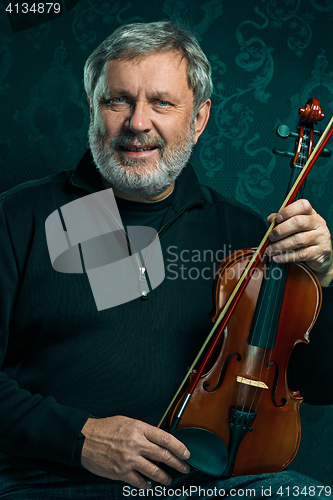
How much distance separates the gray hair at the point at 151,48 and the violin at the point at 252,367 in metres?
0.40

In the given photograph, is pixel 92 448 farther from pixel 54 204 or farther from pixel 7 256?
pixel 54 204

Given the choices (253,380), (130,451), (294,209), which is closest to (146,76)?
(294,209)

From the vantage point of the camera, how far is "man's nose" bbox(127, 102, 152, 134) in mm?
1240

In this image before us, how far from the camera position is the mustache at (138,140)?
127cm

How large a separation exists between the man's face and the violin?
35 centimetres

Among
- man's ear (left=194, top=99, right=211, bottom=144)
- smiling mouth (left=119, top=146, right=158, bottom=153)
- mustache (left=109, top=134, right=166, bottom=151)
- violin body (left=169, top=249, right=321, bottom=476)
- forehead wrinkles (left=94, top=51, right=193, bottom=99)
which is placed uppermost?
forehead wrinkles (left=94, top=51, right=193, bottom=99)

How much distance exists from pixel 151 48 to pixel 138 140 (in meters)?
0.24

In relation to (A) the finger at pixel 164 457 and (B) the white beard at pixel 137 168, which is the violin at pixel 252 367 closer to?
(A) the finger at pixel 164 457

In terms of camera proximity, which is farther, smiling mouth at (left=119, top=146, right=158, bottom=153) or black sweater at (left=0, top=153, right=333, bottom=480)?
smiling mouth at (left=119, top=146, right=158, bottom=153)

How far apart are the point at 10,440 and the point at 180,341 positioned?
452 mm

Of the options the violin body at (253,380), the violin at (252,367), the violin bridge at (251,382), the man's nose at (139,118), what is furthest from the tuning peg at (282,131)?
the violin bridge at (251,382)

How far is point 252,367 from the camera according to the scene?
1.03 metres

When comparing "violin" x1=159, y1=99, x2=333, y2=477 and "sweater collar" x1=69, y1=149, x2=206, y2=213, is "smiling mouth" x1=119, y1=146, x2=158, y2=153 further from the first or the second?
"violin" x1=159, y1=99, x2=333, y2=477

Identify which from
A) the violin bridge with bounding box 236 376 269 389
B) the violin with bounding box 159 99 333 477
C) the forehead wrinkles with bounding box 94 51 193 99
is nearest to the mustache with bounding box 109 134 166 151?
the forehead wrinkles with bounding box 94 51 193 99
